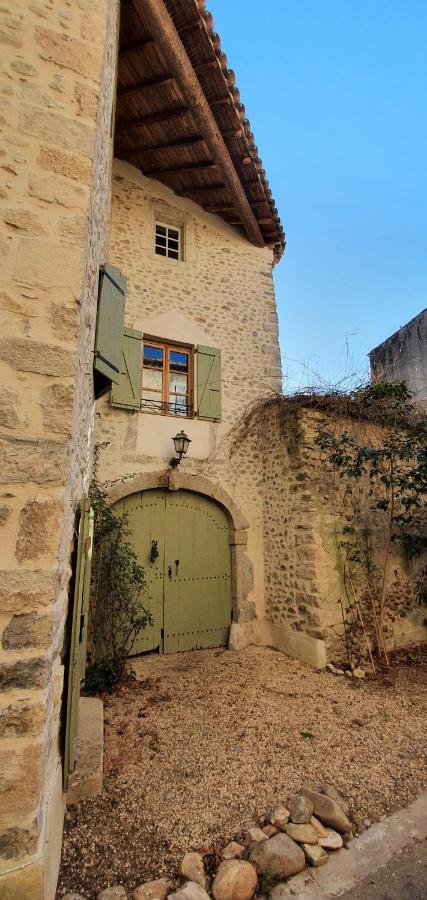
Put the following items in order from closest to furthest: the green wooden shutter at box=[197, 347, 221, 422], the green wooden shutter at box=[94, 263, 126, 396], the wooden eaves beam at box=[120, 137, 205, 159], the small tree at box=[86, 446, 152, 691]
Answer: the green wooden shutter at box=[94, 263, 126, 396]
the small tree at box=[86, 446, 152, 691]
the green wooden shutter at box=[197, 347, 221, 422]
the wooden eaves beam at box=[120, 137, 205, 159]

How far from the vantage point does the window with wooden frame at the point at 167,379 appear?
520 cm

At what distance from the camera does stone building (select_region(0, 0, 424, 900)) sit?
1.45 metres

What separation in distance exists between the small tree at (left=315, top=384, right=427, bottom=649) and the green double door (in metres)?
1.87

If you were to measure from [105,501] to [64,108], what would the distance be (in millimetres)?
3535

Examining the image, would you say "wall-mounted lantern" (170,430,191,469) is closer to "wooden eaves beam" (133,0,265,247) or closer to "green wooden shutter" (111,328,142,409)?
"green wooden shutter" (111,328,142,409)

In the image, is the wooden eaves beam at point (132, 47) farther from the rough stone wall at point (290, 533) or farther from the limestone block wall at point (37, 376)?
the rough stone wall at point (290, 533)

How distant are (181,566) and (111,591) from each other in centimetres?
104

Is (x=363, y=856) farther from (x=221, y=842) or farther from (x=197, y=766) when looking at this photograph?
(x=197, y=766)

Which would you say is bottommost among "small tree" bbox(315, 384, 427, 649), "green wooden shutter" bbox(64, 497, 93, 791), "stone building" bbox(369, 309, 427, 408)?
"green wooden shutter" bbox(64, 497, 93, 791)

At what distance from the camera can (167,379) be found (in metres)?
5.38

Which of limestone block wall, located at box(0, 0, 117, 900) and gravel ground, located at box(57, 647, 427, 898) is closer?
limestone block wall, located at box(0, 0, 117, 900)

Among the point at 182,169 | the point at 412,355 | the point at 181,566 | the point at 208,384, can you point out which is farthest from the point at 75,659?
the point at 412,355

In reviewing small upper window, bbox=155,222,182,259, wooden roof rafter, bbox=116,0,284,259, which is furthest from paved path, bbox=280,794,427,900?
wooden roof rafter, bbox=116,0,284,259

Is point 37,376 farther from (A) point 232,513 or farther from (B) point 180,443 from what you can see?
(A) point 232,513
